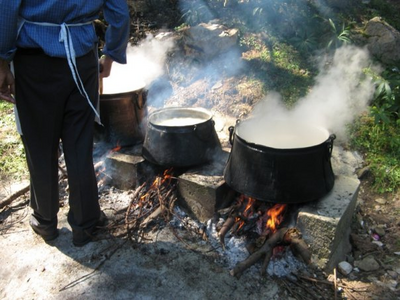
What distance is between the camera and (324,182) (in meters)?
3.16

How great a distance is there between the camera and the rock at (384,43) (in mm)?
6148

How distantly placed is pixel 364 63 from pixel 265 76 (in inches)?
66.4

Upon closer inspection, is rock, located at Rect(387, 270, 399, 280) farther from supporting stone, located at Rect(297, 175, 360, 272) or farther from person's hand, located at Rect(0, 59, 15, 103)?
person's hand, located at Rect(0, 59, 15, 103)

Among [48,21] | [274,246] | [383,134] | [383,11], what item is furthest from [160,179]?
[383,11]

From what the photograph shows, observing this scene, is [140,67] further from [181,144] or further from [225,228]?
[225,228]

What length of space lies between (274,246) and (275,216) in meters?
0.29

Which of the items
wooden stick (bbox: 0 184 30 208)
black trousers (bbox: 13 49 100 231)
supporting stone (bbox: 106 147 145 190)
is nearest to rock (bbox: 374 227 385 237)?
supporting stone (bbox: 106 147 145 190)

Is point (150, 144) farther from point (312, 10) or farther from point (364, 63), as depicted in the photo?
point (312, 10)

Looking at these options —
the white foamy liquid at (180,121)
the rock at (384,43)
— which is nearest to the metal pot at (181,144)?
the white foamy liquid at (180,121)

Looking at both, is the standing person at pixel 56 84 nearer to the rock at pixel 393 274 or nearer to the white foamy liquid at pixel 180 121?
the white foamy liquid at pixel 180 121

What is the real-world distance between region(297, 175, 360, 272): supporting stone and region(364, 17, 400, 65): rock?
3901mm

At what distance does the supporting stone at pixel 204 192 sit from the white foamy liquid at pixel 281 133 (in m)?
0.50

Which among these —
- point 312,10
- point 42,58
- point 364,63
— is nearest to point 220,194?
point 42,58

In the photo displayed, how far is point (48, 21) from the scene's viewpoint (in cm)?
260
